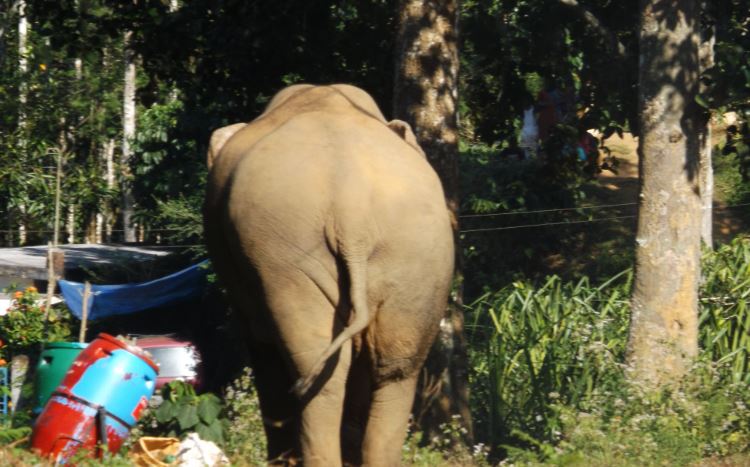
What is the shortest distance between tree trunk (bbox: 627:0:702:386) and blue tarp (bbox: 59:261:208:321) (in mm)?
6612

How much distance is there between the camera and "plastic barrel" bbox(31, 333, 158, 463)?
24.0ft

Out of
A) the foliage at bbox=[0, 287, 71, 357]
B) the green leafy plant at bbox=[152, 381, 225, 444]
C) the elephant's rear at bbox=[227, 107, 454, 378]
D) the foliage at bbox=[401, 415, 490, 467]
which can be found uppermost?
the elephant's rear at bbox=[227, 107, 454, 378]

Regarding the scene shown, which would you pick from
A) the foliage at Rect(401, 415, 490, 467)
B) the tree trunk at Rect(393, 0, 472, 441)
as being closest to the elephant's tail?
the foliage at Rect(401, 415, 490, 467)

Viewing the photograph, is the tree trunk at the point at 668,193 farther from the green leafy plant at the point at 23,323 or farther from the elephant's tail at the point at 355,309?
the green leafy plant at the point at 23,323

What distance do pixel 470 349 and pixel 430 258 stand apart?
6956 millimetres

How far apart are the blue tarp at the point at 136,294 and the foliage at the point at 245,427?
20.0 feet

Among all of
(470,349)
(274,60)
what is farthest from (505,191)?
(274,60)

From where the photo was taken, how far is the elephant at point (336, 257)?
15.6ft

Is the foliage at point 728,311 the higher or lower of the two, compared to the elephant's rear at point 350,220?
lower

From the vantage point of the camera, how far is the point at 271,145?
497cm

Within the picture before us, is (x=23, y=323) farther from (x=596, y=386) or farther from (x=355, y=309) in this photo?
(x=355, y=309)

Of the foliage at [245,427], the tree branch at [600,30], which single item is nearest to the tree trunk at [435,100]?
the foliage at [245,427]

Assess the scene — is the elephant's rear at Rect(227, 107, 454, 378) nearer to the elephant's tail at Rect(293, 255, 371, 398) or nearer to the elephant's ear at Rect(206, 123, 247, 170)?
the elephant's tail at Rect(293, 255, 371, 398)

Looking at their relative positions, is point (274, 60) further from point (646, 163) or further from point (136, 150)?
point (136, 150)
